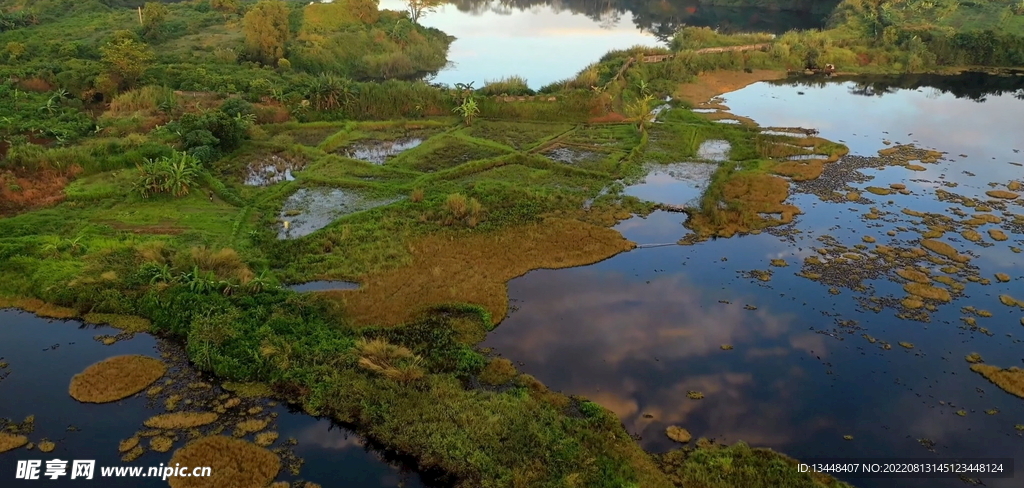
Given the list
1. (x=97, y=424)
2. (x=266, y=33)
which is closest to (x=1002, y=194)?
(x=97, y=424)

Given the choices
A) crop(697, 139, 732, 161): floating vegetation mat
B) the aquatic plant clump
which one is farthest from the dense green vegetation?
the aquatic plant clump

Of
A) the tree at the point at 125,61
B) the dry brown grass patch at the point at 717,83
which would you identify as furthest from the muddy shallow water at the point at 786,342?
the tree at the point at 125,61

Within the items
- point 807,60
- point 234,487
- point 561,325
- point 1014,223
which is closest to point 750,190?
point 1014,223

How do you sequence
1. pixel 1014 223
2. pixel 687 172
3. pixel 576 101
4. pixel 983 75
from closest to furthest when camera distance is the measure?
1. pixel 1014 223
2. pixel 687 172
3. pixel 576 101
4. pixel 983 75

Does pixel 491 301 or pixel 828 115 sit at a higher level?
pixel 828 115

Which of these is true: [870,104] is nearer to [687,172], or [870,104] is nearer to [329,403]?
[687,172]

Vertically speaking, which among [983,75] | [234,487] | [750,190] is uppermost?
[983,75]

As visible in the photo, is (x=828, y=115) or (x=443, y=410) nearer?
(x=443, y=410)
